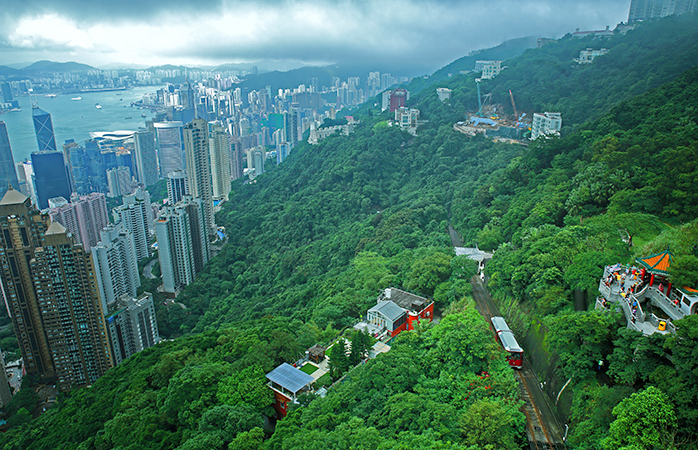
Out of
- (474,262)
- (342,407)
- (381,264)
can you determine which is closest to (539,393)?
(342,407)

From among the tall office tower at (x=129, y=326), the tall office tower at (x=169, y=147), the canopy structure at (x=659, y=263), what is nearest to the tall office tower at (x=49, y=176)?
the tall office tower at (x=169, y=147)

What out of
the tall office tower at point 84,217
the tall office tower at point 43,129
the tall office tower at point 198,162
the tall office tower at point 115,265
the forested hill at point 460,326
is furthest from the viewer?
the tall office tower at point 43,129

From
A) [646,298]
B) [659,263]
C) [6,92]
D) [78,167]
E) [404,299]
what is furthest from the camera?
[6,92]

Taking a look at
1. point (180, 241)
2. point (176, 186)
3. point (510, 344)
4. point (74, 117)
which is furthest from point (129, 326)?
point (74, 117)

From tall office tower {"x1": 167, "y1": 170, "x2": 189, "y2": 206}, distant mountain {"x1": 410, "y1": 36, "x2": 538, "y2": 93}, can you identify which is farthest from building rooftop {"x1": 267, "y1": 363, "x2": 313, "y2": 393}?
distant mountain {"x1": 410, "y1": 36, "x2": 538, "y2": 93}

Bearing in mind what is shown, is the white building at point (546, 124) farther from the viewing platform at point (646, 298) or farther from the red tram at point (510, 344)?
the viewing platform at point (646, 298)

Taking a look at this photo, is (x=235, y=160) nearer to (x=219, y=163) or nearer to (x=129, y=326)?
(x=219, y=163)
